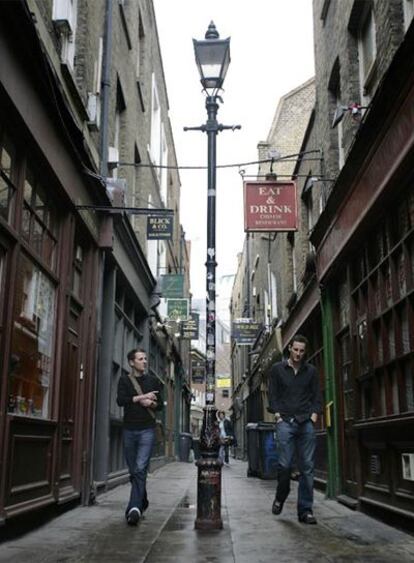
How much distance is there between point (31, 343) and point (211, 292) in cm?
190

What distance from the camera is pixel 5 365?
5.52m

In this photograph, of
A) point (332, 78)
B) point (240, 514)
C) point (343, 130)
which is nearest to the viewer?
point (240, 514)

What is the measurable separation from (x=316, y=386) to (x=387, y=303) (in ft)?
3.92

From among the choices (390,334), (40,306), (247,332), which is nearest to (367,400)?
(390,334)

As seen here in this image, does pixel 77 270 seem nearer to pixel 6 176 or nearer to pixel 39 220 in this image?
pixel 39 220

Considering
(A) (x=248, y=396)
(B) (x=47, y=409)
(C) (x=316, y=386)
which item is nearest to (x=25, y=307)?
(B) (x=47, y=409)

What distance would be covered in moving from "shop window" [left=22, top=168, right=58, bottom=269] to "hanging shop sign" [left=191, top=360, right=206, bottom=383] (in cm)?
3684

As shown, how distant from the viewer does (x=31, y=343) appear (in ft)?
21.6

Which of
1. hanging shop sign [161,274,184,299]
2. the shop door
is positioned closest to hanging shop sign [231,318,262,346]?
hanging shop sign [161,274,184,299]

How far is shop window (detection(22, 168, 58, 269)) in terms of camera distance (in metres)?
6.50

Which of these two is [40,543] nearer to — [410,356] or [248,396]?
[410,356]

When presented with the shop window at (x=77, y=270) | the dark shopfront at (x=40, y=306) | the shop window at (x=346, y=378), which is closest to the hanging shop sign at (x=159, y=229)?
the dark shopfront at (x=40, y=306)

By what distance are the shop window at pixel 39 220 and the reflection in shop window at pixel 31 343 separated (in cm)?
27

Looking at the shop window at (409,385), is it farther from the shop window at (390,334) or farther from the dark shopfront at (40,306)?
the dark shopfront at (40,306)
